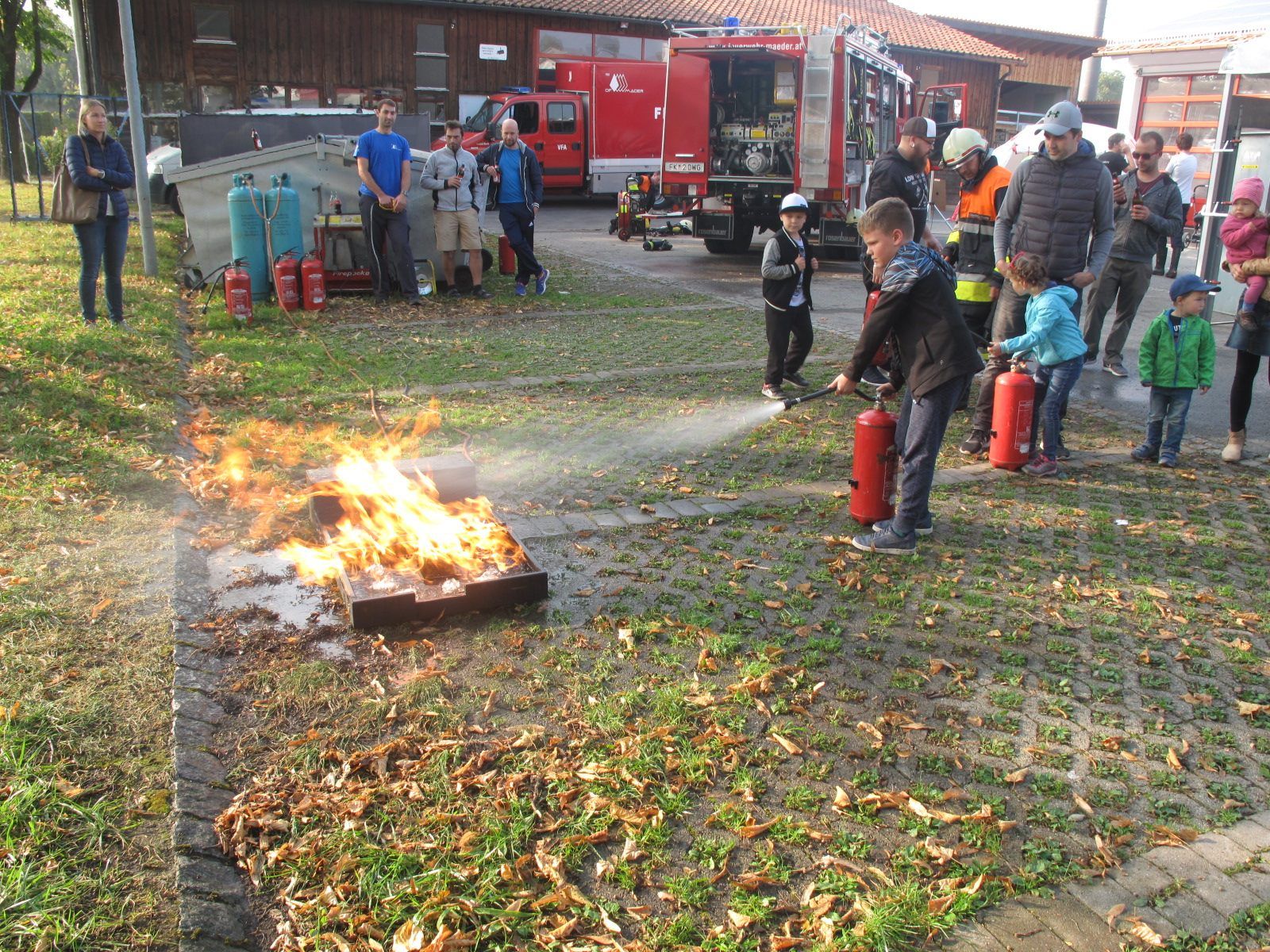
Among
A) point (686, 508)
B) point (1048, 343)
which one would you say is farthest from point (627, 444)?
point (1048, 343)

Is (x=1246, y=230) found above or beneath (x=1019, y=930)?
above

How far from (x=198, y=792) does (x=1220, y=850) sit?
3316 mm

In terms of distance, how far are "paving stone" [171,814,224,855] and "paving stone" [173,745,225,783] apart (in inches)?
8.6

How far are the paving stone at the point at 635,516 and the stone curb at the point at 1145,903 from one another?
336 cm

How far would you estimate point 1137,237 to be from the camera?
9703mm

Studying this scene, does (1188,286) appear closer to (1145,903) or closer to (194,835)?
(1145,903)

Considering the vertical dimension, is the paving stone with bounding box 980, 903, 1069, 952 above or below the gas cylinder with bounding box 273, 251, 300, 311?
below

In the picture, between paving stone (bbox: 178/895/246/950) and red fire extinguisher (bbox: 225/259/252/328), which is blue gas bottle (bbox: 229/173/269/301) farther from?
paving stone (bbox: 178/895/246/950)

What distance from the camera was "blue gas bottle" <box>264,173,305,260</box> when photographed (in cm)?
1248

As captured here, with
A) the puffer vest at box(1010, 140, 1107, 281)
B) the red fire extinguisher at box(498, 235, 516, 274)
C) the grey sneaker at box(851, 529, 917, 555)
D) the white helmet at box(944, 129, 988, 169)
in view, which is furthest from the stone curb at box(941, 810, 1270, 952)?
the red fire extinguisher at box(498, 235, 516, 274)

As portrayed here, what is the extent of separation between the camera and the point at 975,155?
8375 mm

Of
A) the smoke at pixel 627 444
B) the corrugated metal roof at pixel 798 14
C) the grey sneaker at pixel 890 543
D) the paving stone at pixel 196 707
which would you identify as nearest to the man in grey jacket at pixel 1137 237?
the smoke at pixel 627 444

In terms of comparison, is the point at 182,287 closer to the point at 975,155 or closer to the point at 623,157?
the point at 975,155

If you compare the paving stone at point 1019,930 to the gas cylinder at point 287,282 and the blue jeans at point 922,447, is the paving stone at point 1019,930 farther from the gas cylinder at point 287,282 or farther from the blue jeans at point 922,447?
the gas cylinder at point 287,282
